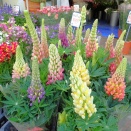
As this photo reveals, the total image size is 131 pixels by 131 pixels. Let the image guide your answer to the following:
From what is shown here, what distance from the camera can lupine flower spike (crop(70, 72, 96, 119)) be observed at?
0.62 meters

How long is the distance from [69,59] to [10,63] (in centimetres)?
49

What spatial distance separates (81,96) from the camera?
624mm

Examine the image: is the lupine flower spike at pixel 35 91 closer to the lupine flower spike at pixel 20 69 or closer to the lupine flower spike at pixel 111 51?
the lupine flower spike at pixel 20 69

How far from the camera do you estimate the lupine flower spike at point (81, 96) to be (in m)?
0.62

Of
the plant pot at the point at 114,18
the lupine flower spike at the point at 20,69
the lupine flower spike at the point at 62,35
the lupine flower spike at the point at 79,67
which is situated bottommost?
the plant pot at the point at 114,18

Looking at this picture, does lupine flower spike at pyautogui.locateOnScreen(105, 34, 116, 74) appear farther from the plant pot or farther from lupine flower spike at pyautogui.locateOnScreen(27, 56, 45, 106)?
the plant pot

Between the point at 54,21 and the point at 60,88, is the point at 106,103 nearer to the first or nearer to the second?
the point at 60,88

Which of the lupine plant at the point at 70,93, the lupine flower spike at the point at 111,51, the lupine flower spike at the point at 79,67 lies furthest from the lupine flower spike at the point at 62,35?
the lupine flower spike at the point at 79,67

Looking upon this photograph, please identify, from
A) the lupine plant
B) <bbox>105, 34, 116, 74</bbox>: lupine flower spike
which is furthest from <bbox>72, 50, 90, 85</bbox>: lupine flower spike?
<bbox>105, 34, 116, 74</bbox>: lupine flower spike

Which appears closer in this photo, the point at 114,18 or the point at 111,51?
the point at 111,51

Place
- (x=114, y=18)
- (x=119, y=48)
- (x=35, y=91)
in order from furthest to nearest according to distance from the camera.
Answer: (x=114, y=18) < (x=119, y=48) < (x=35, y=91)

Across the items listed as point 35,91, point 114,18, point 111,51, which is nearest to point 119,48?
point 111,51

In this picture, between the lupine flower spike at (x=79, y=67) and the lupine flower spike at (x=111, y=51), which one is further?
the lupine flower spike at (x=111, y=51)

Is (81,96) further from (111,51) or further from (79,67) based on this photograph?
(111,51)
